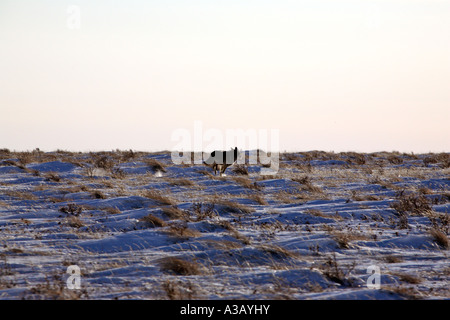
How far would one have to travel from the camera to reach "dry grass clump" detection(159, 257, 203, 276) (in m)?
6.41

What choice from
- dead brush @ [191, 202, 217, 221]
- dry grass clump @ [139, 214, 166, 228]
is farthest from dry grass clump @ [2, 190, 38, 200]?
dry grass clump @ [139, 214, 166, 228]

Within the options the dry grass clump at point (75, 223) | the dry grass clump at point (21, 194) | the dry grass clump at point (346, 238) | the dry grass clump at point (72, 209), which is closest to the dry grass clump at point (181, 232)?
the dry grass clump at point (75, 223)

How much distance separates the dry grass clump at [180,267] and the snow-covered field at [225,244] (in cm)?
1

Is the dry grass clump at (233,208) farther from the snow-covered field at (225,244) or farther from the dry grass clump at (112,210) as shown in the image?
the dry grass clump at (112,210)

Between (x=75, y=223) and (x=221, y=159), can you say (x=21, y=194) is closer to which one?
(x=75, y=223)

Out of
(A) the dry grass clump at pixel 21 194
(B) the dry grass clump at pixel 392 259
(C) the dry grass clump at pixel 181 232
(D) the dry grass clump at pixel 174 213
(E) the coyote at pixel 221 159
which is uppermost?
(E) the coyote at pixel 221 159

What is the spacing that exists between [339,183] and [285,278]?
11233 mm

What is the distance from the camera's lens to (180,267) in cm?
646

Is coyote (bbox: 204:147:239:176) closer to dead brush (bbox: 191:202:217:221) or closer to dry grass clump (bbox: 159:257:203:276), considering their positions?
dead brush (bbox: 191:202:217:221)

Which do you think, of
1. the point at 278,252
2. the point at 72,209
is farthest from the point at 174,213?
the point at 278,252

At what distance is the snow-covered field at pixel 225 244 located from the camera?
5.79 metres

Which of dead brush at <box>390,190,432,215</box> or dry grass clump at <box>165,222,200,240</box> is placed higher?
dead brush at <box>390,190,432,215</box>

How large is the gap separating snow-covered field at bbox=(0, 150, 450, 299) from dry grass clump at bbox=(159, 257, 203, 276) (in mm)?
14
